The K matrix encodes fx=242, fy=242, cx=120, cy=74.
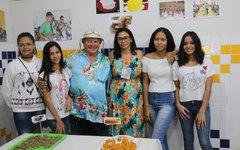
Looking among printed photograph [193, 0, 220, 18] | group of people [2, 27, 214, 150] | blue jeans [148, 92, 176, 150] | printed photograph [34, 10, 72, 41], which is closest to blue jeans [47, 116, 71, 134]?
group of people [2, 27, 214, 150]

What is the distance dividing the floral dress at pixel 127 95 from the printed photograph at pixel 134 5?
0.61 meters

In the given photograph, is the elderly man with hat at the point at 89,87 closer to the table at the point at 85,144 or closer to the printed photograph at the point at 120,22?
the printed photograph at the point at 120,22

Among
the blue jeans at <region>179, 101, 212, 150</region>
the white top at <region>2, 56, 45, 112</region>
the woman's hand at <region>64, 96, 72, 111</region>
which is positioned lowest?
the blue jeans at <region>179, 101, 212, 150</region>

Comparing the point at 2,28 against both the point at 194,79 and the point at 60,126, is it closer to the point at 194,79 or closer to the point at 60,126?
the point at 60,126

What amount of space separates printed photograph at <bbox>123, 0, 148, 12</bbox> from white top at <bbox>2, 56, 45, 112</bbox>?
120 cm

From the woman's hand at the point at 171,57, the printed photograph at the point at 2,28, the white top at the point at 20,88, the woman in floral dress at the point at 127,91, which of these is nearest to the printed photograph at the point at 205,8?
the woman's hand at the point at 171,57

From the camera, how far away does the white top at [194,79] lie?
2211mm

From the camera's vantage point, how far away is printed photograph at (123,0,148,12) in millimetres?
2607

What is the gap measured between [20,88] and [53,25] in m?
0.99

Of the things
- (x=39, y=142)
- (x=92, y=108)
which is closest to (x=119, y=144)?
(x=39, y=142)

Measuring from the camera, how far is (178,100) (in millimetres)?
2334

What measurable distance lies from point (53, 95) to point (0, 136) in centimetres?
103

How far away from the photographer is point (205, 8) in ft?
8.12

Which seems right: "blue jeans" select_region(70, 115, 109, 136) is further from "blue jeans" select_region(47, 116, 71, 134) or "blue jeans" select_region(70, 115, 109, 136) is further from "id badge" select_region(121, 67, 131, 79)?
"id badge" select_region(121, 67, 131, 79)
